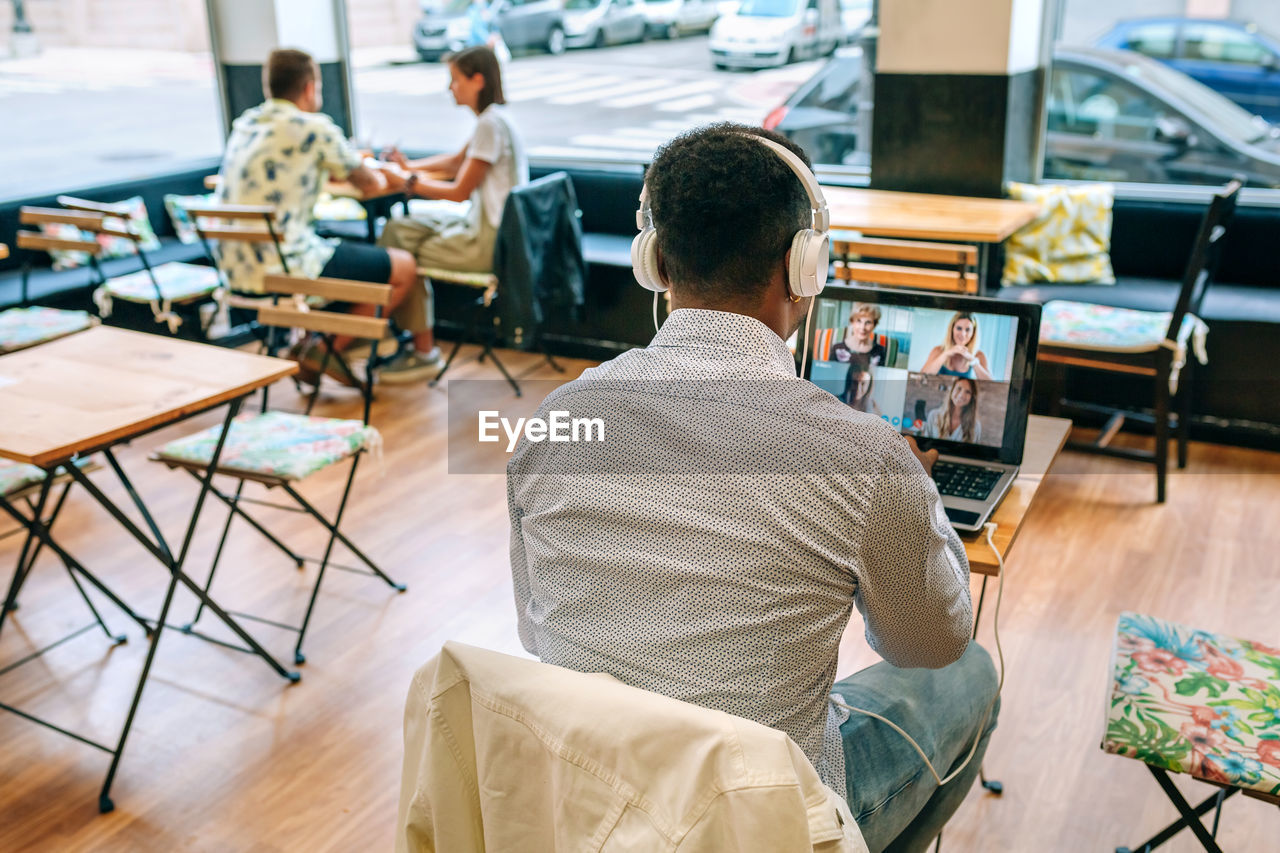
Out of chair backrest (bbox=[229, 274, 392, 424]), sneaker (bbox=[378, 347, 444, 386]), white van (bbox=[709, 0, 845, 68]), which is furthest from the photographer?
white van (bbox=[709, 0, 845, 68])

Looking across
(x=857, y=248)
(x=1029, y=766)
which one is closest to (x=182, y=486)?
(x=857, y=248)

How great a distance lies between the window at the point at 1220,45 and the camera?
4.57m

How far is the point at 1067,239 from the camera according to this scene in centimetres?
Answer: 453

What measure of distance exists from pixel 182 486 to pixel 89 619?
3.07ft

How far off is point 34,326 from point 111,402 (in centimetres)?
195

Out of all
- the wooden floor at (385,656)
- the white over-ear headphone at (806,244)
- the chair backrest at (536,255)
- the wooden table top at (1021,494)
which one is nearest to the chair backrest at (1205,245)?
the wooden floor at (385,656)

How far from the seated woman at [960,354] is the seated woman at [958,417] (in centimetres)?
2

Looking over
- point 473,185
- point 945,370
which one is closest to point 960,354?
point 945,370

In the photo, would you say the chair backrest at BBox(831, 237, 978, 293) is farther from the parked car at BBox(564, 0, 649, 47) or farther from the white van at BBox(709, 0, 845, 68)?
the parked car at BBox(564, 0, 649, 47)

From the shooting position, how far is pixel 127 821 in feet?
7.83

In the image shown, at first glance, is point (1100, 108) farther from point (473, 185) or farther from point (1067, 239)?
point (473, 185)

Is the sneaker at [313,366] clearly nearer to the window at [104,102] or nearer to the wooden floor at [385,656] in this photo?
the wooden floor at [385,656]

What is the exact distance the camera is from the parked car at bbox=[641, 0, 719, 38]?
18.5 feet

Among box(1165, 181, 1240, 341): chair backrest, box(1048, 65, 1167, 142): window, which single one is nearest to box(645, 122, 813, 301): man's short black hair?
box(1165, 181, 1240, 341): chair backrest
